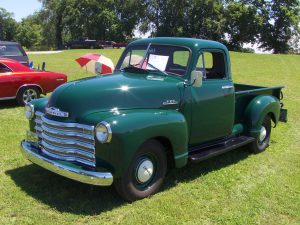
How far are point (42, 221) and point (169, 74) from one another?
95.2 inches

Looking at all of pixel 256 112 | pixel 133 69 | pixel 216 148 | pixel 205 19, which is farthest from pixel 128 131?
pixel 205 19

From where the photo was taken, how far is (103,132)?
418 centimetres

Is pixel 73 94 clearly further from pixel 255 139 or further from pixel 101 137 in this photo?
pixel 255 139

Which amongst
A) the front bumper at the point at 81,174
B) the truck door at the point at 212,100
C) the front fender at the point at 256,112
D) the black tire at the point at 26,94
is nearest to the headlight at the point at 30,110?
the front bumper at the point at 81,174

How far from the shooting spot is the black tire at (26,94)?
32.7 ft

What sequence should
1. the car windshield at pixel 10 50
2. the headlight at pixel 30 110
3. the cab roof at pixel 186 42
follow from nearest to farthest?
1. the headlight at pixel 30 110
2. the cab roof at pixel 186 42
3. the car windshield at pixel 10 50

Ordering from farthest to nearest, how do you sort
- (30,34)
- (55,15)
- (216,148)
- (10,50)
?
(30,34), (55,15), (10,50), (216,148)

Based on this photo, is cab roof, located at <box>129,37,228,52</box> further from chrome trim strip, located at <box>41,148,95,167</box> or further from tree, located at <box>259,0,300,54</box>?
tree, located at <box>259,0,300,54</box>

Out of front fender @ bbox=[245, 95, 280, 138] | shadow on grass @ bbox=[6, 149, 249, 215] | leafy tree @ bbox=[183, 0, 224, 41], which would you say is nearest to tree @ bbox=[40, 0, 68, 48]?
leafy tree @ bbox=[183, 0, 224, 41]

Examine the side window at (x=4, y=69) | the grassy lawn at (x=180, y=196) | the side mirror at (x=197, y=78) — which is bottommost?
the grassy lawn at (x=180, y=196)

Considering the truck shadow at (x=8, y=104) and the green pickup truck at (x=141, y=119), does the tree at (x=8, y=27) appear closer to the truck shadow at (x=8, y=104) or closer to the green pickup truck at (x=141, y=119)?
the truck shadow at (x=8, y=104)

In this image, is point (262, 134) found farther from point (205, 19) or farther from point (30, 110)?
point (205, 19)

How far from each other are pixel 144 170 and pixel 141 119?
619 mm

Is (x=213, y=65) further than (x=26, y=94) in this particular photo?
No
